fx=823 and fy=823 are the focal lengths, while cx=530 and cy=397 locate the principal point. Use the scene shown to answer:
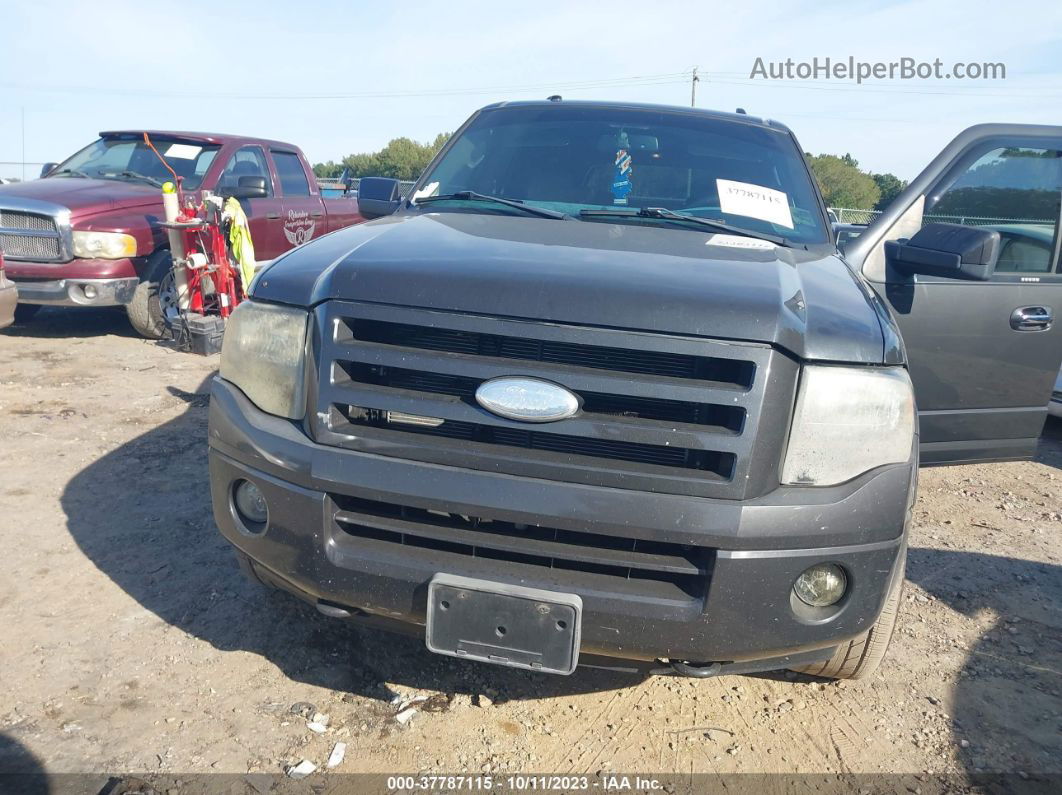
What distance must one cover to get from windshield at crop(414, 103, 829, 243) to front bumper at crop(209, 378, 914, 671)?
4.52 ft

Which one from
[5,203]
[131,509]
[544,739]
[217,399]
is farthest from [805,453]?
[5,203]

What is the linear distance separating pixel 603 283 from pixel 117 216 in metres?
6.54

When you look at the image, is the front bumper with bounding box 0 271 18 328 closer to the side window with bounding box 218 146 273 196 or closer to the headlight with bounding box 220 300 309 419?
the side window with bounding box 218 146 273 196

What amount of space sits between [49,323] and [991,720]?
8.80 metres

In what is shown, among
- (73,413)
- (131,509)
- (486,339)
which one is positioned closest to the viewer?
(486,339)

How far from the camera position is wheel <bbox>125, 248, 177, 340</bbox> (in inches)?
291

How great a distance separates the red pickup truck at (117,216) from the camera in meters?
7.11

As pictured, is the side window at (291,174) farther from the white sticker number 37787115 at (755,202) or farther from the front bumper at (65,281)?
the white sticker number 37787115 at (755,202)

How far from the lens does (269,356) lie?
235 cm

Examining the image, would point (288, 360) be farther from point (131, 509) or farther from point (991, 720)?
point (991, 720)

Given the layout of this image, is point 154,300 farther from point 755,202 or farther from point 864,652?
point 864,652

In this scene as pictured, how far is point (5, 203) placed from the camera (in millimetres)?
7242

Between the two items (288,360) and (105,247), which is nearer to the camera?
(288,360)

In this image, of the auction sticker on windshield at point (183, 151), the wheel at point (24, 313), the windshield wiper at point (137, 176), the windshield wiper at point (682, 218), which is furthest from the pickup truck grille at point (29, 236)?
the windshield wiper at point (682, 218)
